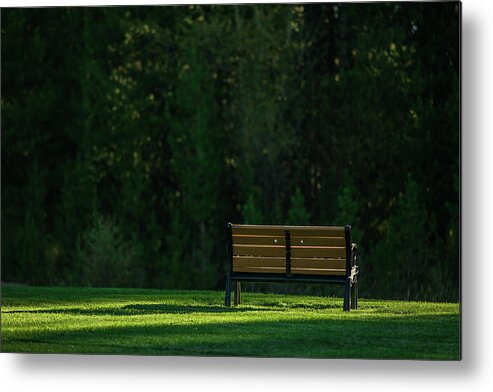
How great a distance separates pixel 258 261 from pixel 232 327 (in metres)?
0.75

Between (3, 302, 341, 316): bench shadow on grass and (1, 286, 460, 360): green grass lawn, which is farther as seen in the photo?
(3, 302, 341, 316): bench shadow on grass

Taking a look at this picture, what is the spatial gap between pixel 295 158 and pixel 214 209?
0.92m

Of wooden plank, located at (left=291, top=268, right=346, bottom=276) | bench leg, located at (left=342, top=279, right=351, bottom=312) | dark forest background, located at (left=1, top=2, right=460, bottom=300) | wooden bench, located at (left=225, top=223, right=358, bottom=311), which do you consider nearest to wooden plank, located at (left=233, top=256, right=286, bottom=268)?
wooden bench, located at (left=225, top=223, right=358, bottom=311)

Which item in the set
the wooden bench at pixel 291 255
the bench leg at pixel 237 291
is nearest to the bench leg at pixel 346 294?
the wooden bench at pixel 291 255

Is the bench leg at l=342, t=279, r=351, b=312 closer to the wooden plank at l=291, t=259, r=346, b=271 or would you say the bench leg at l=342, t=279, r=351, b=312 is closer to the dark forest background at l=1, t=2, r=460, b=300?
the wooden plank at l=291, t=259, r=346, b=271

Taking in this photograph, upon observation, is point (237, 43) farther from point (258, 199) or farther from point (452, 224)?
point (452, 224)

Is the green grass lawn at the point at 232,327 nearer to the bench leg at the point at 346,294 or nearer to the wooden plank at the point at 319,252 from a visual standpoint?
the bench leg at the point at 346,294

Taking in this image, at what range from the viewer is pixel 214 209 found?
12.0 m

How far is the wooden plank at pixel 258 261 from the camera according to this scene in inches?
375

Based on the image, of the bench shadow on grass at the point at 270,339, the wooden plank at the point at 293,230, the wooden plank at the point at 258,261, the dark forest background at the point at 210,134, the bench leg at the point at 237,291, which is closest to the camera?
the bench shadow on grass at the point at 270,339

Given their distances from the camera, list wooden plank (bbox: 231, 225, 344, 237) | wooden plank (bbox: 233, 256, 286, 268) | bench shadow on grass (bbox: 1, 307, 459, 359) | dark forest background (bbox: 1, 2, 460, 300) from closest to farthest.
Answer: bench shadow on grass (bbox: 1, 307, 459, 359), wooden plank (bbox: 231, 225, 344, 237), wooden plank (bbox: 233, 256, 286, 268), dark forest background (bbox: 1, 2, 460, 300)

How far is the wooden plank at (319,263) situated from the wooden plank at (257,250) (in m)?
0.14

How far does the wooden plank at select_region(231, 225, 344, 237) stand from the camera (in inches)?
369

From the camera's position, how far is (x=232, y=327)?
9000mm
